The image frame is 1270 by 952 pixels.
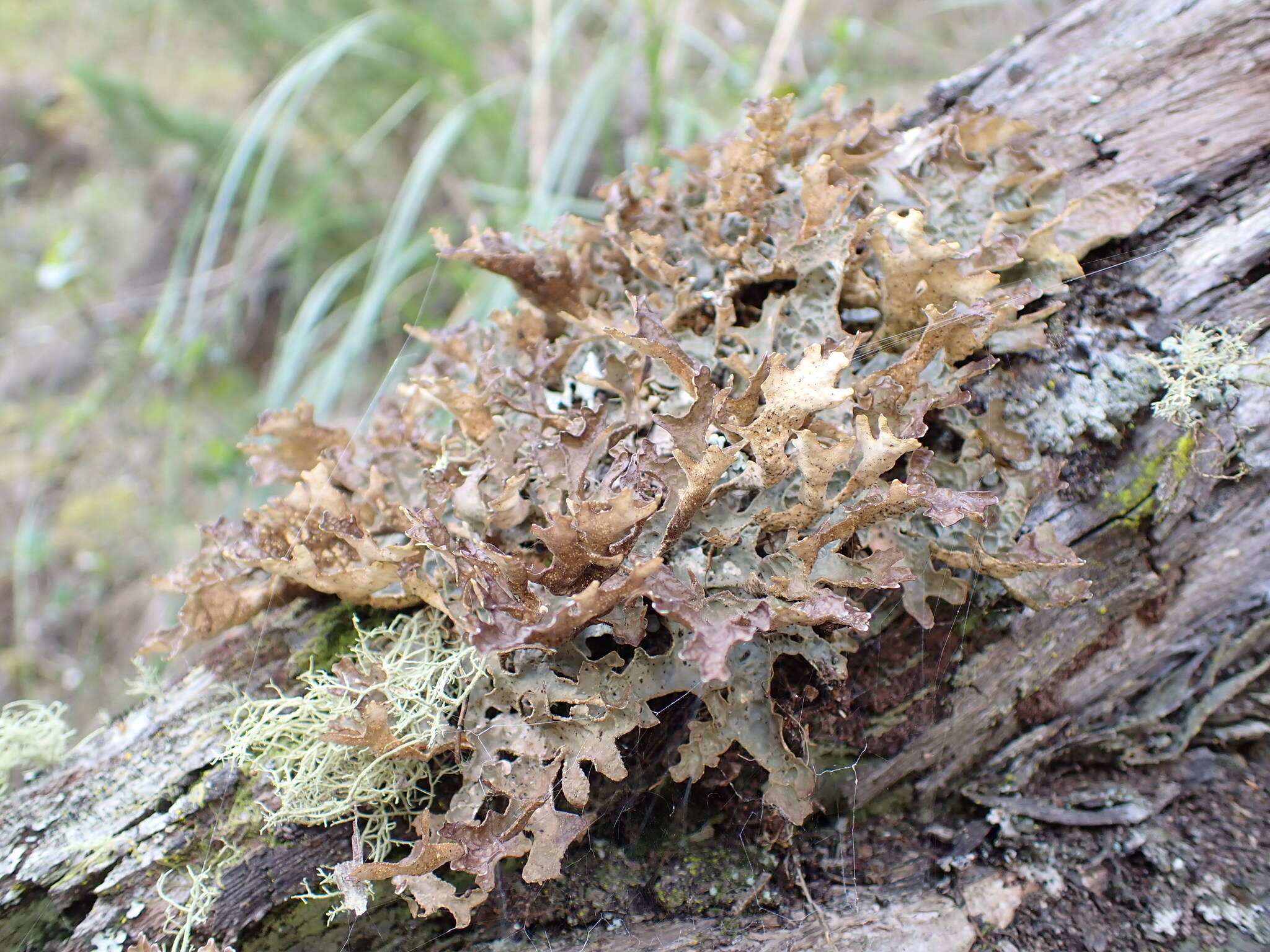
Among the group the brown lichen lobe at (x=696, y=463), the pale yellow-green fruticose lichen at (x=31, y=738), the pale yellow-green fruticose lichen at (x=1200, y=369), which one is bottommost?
the pale yellow-green fruticose lichen at (x=31, y=738)

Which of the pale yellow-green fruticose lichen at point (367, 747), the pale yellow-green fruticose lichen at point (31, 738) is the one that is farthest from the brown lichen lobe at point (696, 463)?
the pale yellow-green fruticose lichen at point (31, 738)

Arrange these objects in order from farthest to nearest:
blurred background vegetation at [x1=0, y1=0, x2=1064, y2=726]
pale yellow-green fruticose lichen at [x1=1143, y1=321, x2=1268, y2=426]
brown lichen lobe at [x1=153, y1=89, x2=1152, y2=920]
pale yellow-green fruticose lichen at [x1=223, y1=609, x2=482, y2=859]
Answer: blurred background vegetation at [x1=0, y1=0, x2=1064, y2=726] < pale yellow-green fruticose lichen at [x1=1143, y1=321, x2=1268, y2=426] < pale yellow-green fruticose lichen at [x1=223, y1=609, x2=482, y2=859] < brown lichen lobe at [x1=153, y1=89, x2=1152, y2=920]

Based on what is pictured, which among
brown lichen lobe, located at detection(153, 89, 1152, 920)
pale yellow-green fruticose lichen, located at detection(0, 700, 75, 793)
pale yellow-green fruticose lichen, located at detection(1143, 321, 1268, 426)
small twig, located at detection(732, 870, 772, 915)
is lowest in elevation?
pale yellow-green fruticose lichen, located at detection(0, 700, 75, 793)

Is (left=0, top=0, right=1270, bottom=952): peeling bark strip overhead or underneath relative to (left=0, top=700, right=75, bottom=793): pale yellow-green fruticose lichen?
overhead

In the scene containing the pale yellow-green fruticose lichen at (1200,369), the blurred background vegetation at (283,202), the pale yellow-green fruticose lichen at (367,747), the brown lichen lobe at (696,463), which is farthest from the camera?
the blurred background vegetation at (283,202)

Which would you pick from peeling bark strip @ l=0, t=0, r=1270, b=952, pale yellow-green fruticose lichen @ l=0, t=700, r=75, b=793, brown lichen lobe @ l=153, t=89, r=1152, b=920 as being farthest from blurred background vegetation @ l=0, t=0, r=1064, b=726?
peeling bark strip @ l=0, t=0, r=1270, b=952

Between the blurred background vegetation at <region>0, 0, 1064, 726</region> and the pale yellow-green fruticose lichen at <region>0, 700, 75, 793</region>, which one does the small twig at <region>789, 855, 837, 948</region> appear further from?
the blurred background vegetation at <region>0, 0, 1064, 726</region>

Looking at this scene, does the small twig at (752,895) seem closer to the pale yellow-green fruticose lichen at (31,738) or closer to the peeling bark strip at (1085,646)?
the peeling bark strip at (1085,646)

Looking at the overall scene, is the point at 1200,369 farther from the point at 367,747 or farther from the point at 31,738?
the point at 31,738
